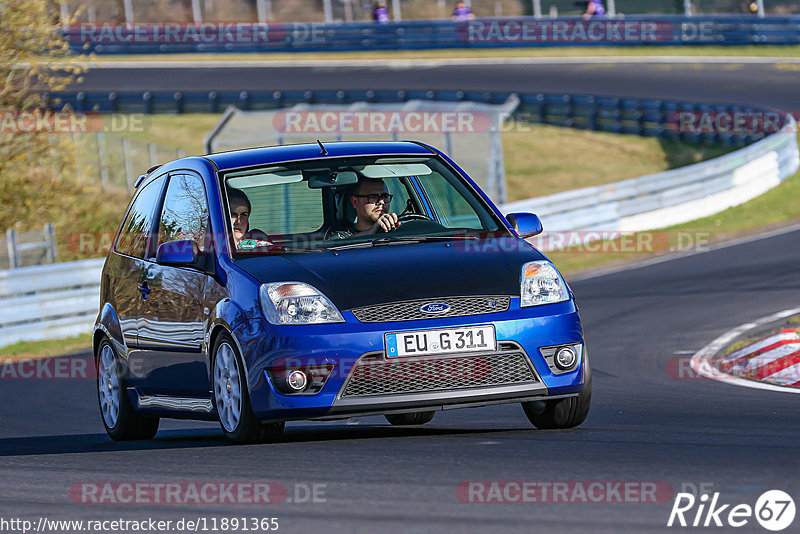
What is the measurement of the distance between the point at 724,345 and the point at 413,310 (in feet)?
19.4

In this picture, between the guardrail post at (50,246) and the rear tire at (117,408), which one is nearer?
the rear tire at (117,408)

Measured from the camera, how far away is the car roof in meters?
7.85

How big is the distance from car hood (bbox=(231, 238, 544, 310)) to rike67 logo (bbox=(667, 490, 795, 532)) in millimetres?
2019

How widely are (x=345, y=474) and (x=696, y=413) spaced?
293cm

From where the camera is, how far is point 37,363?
14461 mm

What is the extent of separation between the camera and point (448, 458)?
6094 millimetres

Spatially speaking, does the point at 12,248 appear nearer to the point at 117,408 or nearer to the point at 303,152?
the point at 117,408

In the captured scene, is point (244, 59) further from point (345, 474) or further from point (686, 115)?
point (345, 474)

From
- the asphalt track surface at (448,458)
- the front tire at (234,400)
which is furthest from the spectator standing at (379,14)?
the front tire at (234,400)

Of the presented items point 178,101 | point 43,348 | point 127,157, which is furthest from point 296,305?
point 178,101

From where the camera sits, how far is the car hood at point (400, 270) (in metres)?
6.71

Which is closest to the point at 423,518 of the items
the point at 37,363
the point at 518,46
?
the point at 37,363

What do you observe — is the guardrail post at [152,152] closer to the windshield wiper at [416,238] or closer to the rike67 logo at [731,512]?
the windshield wiper at [416,238]

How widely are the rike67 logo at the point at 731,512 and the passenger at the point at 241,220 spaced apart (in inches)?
128
